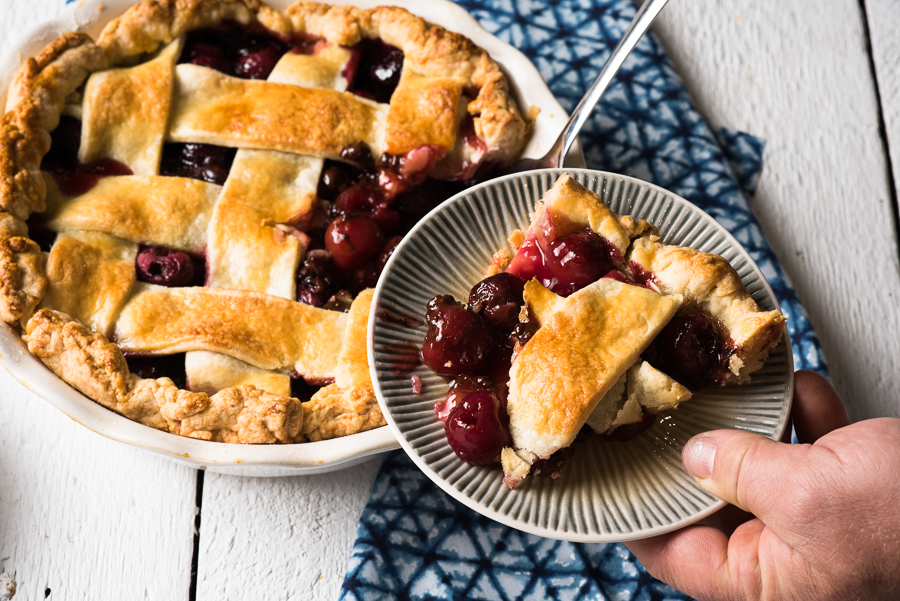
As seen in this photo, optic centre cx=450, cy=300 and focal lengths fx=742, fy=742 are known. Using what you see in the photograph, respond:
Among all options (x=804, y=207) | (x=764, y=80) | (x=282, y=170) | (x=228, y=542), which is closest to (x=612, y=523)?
(x=228, y=542)

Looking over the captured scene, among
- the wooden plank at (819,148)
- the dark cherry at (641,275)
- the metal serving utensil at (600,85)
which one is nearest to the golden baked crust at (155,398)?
the dark cherry at (641,275)

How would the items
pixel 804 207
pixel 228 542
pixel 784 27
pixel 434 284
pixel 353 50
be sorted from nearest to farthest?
pixel 434 284
pixel 228 542
pixel 353 50
pixel 804 207
pixel 784 27

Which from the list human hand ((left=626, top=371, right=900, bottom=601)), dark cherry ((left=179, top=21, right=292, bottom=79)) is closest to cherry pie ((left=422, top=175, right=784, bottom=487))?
human hand ((left=626, top=371, right=900, bottom=601))

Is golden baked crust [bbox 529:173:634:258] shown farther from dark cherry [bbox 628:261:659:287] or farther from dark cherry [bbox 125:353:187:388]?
dark cherry [bbox 125:353:187:388]

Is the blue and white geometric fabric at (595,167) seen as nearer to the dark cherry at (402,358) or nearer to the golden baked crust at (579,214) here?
the dark cherry at (402,358)

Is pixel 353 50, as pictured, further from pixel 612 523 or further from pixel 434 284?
pixel 612 523

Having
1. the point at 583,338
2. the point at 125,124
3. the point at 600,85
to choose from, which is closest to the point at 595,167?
the point at 600,85

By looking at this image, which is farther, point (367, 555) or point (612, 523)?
point (367, 555)
